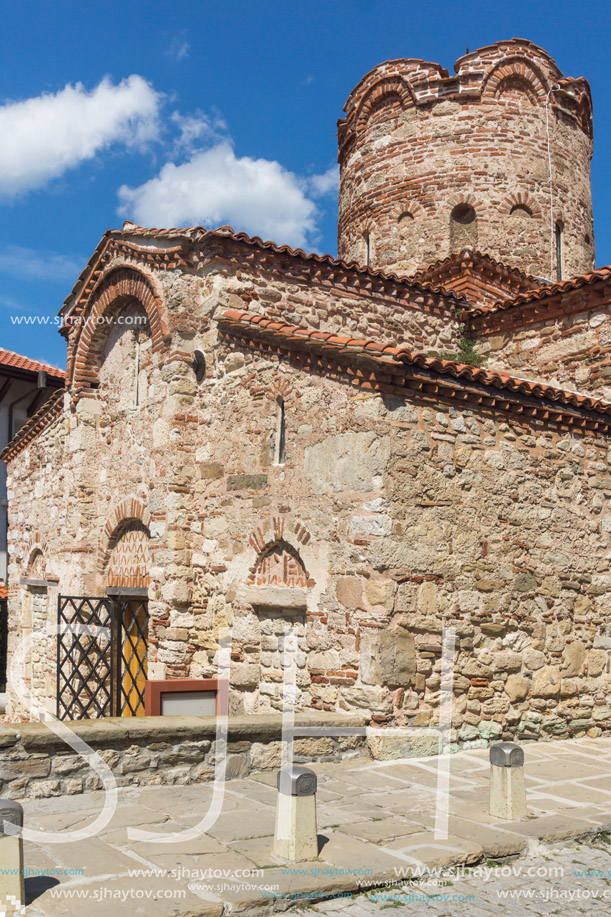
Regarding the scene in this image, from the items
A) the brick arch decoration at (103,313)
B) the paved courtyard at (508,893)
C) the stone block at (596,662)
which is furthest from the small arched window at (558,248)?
the paved courtyard at (508,893)

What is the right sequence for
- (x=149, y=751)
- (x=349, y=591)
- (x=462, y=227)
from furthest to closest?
(x=462, y=227) < (x=349, y=591) < (x=149, y=751)

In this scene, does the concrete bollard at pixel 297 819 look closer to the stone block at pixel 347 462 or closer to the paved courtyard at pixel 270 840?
the paved courtyard at pixel 270 840

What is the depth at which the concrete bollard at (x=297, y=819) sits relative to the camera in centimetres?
398

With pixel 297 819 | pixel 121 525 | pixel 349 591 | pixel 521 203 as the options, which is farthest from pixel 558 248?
pixel 297 819

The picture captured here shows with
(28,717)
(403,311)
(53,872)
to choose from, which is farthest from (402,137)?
(53,872)

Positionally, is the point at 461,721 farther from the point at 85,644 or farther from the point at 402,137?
the point at 402,137

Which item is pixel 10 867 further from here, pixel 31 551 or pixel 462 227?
pixel 462 227

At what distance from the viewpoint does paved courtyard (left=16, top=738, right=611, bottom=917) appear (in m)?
3.61

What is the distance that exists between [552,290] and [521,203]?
137 inches

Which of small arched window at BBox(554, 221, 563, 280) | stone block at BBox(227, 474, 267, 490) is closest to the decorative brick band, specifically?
stone block at BBox(227, 474, 267, 490)

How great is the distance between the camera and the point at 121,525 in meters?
9.93

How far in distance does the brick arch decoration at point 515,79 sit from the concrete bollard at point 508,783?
11.3 meters

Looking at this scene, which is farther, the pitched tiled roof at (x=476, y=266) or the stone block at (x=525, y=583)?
the pitched tiled roof at (x=476, y=266)

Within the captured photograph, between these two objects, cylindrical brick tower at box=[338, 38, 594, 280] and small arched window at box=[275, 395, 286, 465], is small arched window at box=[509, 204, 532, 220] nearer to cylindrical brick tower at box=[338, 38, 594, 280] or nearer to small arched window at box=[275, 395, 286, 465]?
cylindrical brick tower at box=[338, 38, 594, 280]
